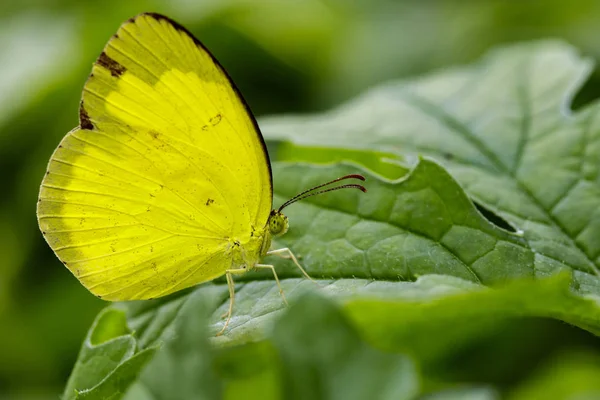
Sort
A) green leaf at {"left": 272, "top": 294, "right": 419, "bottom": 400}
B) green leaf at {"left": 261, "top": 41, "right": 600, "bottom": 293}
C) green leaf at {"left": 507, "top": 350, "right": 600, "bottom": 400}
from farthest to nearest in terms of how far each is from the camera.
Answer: green leaf at {"left": 261, "top": 41, "right": 600, "bottom": 293}
green leaf at {"left": 507, "top": 350, "right": 600, "bottom": 400}
green leaf at {"left": 272, "top": 294, "right": 419, "bottom": 400}

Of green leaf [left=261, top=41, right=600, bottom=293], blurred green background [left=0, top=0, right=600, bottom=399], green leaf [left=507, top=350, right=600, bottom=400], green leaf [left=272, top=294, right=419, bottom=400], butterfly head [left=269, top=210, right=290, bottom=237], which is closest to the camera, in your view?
green leaf [left=272, top=294, right=419, bottom=400]

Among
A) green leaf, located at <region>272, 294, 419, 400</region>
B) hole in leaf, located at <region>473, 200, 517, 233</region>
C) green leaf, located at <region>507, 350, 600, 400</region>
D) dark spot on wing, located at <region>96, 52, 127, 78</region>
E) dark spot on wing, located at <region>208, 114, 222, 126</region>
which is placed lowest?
green leaf, located at <region>507, 350, 600, 400</region>

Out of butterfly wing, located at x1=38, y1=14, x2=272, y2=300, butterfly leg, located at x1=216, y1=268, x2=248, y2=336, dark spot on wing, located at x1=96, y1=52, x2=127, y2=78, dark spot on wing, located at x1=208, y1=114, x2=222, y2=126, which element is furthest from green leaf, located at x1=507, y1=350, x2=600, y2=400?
dark spot on wing, located at x1=96, y1=52, x2=127, y2=78

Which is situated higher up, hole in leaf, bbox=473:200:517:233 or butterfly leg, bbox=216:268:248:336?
hole in leaf, bbox=473:200:517:233

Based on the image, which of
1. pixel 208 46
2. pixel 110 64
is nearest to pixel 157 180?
pixel 110 64

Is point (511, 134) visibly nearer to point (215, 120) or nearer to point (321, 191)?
point (321, 191)

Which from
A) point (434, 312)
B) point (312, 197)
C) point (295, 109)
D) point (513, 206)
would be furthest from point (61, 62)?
point (434, 312)

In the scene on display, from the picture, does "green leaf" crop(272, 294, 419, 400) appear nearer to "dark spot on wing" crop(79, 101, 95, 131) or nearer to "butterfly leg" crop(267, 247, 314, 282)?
"butterfly leg" crop(267, 247, 314, 282)

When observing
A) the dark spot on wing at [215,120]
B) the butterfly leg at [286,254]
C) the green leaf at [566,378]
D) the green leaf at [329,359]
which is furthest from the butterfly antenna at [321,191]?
the green leaf at [329,359]
